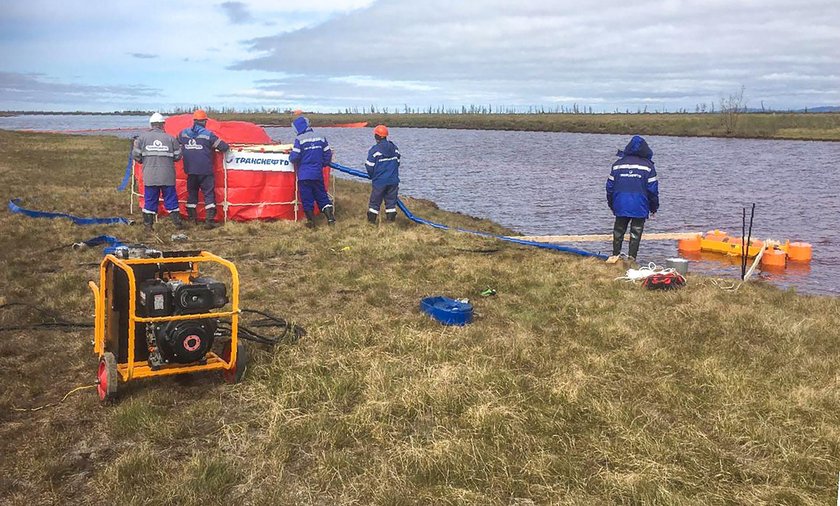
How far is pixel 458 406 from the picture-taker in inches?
206

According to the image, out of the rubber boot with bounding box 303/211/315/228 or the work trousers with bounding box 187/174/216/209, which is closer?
the work trousers with bounding box 187/174/216/209

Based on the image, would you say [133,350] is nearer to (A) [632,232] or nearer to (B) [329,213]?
(B) [329,213]

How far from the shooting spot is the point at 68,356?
20.8ft

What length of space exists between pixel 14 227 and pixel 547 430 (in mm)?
11811

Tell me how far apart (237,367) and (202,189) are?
8.15 metres

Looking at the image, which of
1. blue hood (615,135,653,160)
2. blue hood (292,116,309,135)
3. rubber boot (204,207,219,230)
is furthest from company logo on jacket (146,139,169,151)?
blue hood (615,135,653,160)

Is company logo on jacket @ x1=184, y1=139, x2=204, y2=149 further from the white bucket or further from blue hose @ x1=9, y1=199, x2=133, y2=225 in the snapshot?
the white bucket

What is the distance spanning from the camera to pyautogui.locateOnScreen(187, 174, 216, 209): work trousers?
12.9 metres

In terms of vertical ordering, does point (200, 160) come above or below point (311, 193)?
above

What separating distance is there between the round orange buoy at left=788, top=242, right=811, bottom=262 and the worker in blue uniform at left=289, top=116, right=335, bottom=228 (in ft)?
32.7

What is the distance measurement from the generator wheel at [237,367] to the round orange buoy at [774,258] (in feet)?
38.0

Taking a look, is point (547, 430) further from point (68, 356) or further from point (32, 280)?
point (32, 280)

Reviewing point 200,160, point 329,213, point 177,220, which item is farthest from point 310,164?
point 177,220

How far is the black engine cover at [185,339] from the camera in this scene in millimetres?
5258
